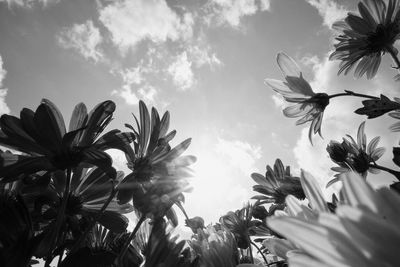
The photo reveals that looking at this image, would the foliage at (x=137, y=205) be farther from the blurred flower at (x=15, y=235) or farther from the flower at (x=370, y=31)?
the flower at (x=370, y=31)

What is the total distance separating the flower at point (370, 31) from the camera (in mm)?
1952

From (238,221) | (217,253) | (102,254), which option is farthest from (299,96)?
(102,254)

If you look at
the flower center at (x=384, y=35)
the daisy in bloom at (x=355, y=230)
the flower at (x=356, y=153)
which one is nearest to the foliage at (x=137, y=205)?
the daisy in bloom at (x=355, y=230)

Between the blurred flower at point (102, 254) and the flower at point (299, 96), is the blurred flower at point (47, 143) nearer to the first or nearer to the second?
the blurred flower at point (102, 254)

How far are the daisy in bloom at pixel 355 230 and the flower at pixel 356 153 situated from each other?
1733mm

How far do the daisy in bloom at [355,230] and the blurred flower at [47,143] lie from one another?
24.9 inches

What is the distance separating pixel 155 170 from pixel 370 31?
1.81 meters

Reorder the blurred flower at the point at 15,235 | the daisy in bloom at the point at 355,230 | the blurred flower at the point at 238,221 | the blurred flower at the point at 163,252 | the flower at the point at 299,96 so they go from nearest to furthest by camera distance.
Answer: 1. the daisy in bloom at the point at 355,230
2. the blurred flower at the point at 15,235
3. the blurred flower at the point at 163,252
4. the flower at the point at 299,96
5. the blurred flower at the point at 238,221

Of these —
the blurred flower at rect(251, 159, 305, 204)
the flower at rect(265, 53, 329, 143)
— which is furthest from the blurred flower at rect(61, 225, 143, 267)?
the blurred flower at rect(251, 159, 305, 204)

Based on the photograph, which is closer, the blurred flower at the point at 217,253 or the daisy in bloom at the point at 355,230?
the daisy in bloom at the point at 355,230

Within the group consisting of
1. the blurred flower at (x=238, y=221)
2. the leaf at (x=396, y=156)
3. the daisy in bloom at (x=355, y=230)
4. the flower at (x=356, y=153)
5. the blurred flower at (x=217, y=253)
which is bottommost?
the daisy in bloom at (x=355, y=230)

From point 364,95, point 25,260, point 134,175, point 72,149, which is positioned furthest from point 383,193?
point 364,95

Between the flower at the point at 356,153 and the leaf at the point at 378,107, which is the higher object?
the flower at the point at 356,153

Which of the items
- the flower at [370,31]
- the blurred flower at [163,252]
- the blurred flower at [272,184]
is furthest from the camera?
the blurred flower at [272,184]
